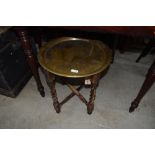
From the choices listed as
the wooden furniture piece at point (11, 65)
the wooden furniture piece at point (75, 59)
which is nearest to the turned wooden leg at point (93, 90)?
the wooden furniture piece at point (75, 59)

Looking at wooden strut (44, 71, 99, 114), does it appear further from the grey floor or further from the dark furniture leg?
the dark furniture leg

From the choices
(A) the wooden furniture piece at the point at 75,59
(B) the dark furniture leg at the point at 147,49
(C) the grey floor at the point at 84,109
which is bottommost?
(C) the grey floor at the point at 84,109

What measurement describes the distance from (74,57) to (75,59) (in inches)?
0.7

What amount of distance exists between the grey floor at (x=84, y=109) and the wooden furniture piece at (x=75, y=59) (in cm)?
29

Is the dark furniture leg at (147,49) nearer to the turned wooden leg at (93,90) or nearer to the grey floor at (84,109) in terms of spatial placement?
the grey floor at (84,109)

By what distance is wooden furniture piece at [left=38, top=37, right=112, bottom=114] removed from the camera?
3.01 ft

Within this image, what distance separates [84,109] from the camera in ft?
4.46

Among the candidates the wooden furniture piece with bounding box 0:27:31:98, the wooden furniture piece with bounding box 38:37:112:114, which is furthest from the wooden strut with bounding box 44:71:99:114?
the wooden furniture piece with bounding box 0:27:31:98

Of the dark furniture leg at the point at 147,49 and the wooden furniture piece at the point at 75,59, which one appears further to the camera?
the dark furniture leg at the point at 147,49

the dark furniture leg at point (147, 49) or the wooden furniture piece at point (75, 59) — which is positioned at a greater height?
the wooden furniture piece at point (75, 59)

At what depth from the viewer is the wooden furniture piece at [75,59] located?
36.1 inches
